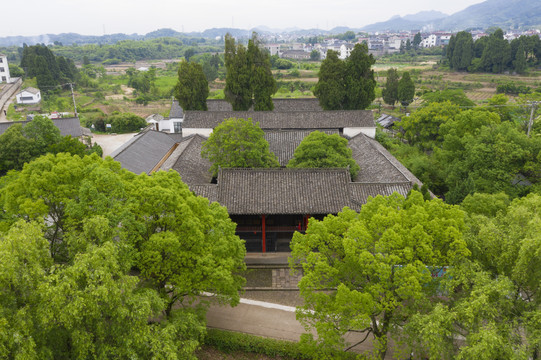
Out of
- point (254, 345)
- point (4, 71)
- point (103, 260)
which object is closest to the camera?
point (103, 260)

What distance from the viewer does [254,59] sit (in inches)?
1487

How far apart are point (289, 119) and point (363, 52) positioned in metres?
11.4

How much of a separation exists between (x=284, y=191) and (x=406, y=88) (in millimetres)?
41418

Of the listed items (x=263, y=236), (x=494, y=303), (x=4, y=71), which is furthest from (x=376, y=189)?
(x=4, y=71)

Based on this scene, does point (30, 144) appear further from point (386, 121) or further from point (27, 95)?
point (27, 95)

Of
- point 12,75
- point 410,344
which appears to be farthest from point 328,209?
point 12,75

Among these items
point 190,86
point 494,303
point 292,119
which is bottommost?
point 494,303

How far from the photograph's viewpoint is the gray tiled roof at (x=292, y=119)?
34.1m

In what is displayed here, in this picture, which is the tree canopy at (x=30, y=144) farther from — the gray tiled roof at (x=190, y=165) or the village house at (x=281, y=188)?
the gray tiled roof at (x=190, y=165)

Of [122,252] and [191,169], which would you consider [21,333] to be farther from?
[191,169]

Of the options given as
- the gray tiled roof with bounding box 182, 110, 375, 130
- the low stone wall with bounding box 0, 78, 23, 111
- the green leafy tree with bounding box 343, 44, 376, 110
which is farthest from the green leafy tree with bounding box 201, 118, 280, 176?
the low stone wall with bounding box 0, 78, 23, 111

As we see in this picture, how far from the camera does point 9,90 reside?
66.4 meters

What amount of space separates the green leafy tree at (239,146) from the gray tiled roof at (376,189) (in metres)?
5.79

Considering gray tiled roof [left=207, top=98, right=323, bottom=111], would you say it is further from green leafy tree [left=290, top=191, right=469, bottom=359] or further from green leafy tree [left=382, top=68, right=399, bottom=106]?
green leafy tree [left=290, top=191, right=469, bottom=359]
